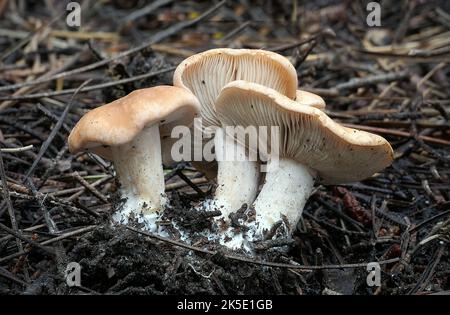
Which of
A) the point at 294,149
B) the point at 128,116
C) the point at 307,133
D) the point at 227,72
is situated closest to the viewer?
the point at 128,116

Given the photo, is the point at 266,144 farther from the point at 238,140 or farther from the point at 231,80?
the point at 231,80

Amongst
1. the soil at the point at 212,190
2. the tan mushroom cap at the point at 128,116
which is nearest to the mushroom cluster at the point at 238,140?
the tan mushroom cap at the point at 128,116

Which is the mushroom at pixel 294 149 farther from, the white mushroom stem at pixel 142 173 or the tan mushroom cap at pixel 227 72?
the white mushroom stem at pixel 142 173

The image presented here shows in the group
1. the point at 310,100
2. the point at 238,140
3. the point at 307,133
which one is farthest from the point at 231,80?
the point at 307,133

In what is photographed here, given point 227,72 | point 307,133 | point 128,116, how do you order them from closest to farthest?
point 128,116, point 307,133, point 227,72

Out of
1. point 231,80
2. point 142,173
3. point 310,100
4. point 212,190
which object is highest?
point 231,80

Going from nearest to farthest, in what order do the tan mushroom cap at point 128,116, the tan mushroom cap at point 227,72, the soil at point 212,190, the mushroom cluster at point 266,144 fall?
1. the tan mushroom cap at point 128,116
2. the soil at point 212,190
3. the mushroom cluster at point 266,144
4. the tan mushroom cap at point 227,72
